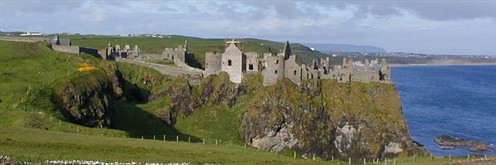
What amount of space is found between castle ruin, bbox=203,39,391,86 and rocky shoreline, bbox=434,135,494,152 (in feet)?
66.3

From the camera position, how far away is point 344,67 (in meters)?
96.6

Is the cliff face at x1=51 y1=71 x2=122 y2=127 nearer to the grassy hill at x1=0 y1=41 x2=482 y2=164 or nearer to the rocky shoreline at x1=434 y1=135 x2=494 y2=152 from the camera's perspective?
the grassy hill at x1=0 y1=41 x2=482 y2=164

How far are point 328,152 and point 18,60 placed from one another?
4450 cm

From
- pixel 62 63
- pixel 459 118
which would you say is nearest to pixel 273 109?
pixel 62 63

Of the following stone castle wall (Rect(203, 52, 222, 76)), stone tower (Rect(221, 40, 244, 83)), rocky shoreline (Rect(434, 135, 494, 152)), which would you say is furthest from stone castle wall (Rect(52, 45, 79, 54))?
rocky shoreline (Rect(434, 135, 494, 152))

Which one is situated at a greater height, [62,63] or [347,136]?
[62,63]

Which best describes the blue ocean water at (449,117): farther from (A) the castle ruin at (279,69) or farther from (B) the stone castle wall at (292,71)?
(B) the stone castle wall at (292,71)

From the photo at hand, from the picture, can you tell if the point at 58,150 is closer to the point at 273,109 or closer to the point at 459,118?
the point at 273,109

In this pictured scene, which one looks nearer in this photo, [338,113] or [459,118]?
[338,113]

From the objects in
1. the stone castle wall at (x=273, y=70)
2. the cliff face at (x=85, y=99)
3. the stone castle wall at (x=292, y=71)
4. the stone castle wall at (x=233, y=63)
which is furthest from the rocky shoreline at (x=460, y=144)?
the cliff face at (x=85, y=99)

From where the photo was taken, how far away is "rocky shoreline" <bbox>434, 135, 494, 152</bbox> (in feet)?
347

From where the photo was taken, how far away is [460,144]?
110 m

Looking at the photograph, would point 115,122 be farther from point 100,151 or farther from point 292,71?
point 100,151

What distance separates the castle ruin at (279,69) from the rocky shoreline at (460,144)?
20.2 m
